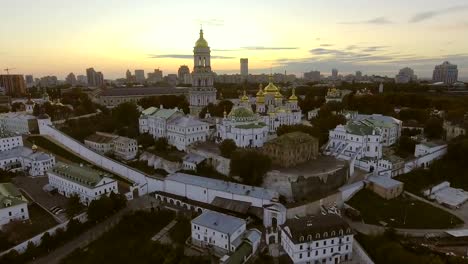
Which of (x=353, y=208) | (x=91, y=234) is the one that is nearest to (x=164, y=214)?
(x=91, y=234)

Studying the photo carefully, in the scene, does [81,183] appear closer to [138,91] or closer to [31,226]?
[31,226]

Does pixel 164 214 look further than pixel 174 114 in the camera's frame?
No

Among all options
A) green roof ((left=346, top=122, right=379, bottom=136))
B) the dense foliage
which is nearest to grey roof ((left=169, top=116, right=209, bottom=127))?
the dense foliage

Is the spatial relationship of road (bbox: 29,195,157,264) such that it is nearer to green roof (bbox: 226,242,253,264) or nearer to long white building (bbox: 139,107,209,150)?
long white building (bbox: 139,107,209,150)

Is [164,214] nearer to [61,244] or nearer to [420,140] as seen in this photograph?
[61,244]

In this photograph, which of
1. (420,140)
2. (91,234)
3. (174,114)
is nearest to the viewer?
(91,234)

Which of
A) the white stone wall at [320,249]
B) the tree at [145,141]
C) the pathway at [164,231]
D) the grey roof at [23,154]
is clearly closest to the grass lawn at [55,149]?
the grey roof at [23,154]
